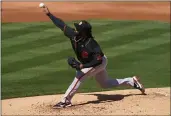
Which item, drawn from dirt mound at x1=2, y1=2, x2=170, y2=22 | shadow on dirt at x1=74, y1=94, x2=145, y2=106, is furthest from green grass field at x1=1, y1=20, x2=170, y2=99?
dirt mound at x1=2, y1=2, x2=170, y2=22

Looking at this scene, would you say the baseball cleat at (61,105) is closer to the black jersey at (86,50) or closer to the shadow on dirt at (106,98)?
the shadow on dirt at (106,98)

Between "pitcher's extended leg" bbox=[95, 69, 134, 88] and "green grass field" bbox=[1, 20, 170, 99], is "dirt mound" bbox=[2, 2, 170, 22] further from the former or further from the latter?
"pitcher's extended leg" bbox=[95, 69, 134, 88]

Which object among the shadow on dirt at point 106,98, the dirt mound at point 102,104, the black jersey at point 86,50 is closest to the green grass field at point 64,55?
the dirt mound at point 102,104

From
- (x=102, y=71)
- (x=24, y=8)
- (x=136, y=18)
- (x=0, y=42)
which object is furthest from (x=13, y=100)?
(x=24, y=8)

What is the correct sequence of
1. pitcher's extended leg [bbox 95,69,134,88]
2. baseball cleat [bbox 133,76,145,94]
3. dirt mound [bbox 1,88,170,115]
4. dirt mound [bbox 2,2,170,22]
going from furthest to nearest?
1. dirt mound [bbox 2,2,170,22]
2. baseball cleat [bbox 133,76,145,94]
3. pitcher's extended leg [bbox 95,69,134,88]
4. dirt mound [bbox 1,88,170,115]

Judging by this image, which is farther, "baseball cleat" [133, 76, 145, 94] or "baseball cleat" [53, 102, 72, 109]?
"baseball cleat" [133, 76, 145, 94]
